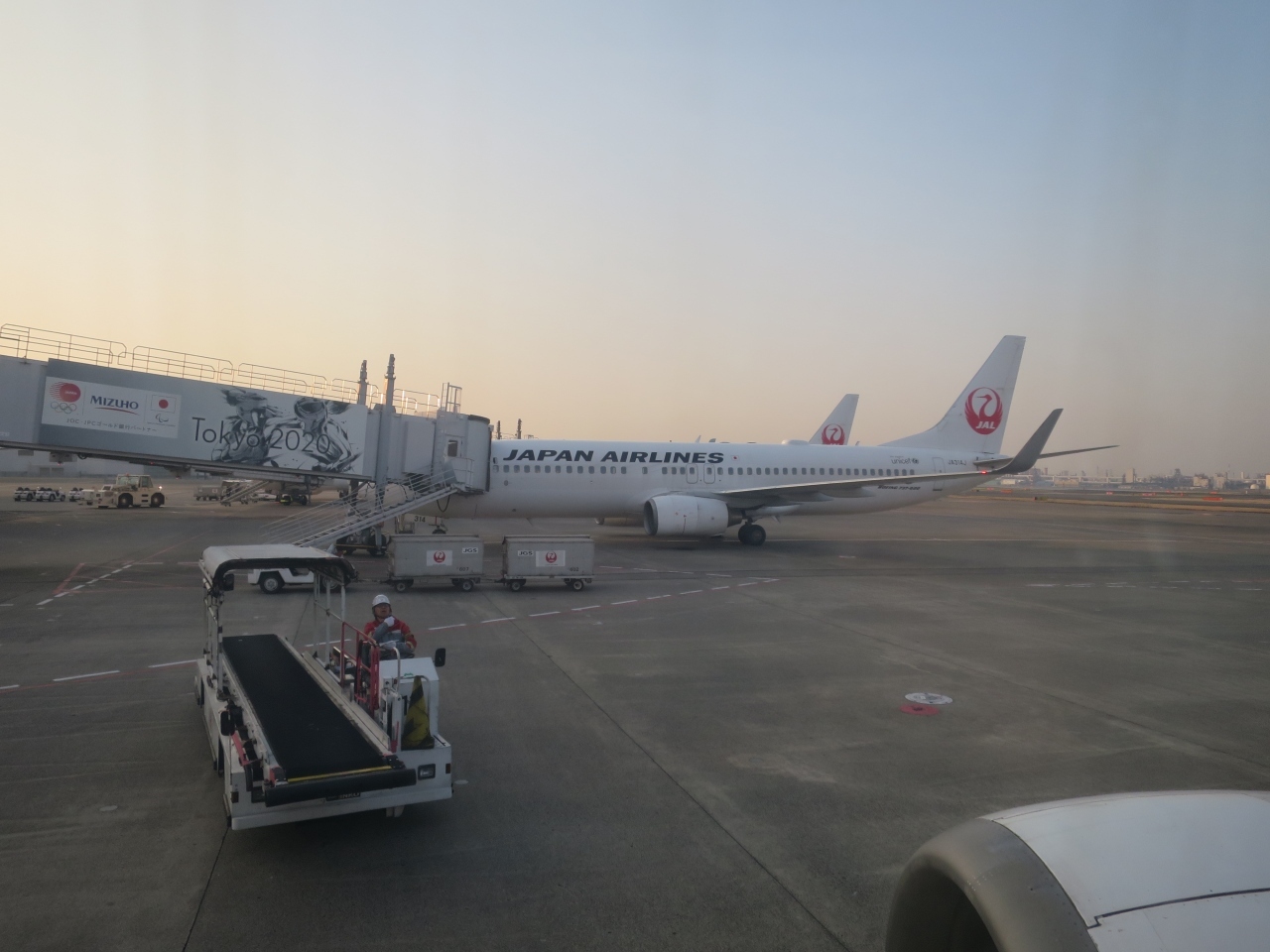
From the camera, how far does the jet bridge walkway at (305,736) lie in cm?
647

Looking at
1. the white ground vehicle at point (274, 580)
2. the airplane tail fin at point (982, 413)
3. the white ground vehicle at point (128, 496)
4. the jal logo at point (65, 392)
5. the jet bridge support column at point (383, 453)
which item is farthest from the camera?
the white ground vehicle at point (128, 496)

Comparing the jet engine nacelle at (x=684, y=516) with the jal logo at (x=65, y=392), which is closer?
the jal logo at (x=65, y=392)

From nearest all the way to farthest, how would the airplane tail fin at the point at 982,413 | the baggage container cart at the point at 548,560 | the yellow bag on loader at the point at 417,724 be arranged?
the yellow bag on loader at the point at 417,724 → the baggage container cart at the point at 548,560 → the airplane tail fin at the point at 982,413

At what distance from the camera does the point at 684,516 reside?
99.6 feet

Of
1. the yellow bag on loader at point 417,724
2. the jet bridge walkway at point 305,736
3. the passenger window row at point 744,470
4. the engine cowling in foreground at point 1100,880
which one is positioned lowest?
the jet bridge walkway at point 305,736

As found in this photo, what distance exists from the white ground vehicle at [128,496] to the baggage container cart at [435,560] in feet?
130

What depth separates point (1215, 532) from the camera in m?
45.9

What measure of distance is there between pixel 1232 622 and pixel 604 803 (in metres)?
16.3

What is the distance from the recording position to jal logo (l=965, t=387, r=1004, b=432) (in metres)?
37.7

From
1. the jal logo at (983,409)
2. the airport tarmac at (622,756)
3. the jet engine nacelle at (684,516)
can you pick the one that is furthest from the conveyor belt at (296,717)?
the jal logo at (983,409)

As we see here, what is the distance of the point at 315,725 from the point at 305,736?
302 millimetres

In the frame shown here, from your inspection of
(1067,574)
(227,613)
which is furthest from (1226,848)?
(1067,574)

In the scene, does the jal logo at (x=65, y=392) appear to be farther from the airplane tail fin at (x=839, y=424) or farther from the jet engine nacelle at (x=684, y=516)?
the airplane tail fin at (x=839, y=424)

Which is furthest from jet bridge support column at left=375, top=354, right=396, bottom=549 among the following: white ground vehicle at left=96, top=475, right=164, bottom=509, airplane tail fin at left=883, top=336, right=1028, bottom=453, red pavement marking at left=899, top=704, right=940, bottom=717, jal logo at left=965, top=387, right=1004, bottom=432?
white ground vehicle at left=96, top=475, right=164, bottom=509
